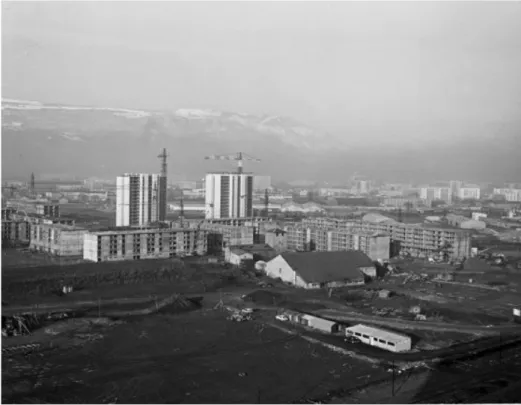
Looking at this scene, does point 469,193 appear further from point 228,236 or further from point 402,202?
point 228,236

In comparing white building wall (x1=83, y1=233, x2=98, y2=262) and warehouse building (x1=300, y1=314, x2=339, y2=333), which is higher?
white building wall (x1=83, y1=233, x2=98, y2=262)

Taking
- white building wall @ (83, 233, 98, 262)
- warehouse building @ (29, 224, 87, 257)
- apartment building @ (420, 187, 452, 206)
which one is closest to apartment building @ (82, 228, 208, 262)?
white building wall @ (83, 233, 98, 262)

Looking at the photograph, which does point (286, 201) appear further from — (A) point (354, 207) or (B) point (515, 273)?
(B) point (515, 273)

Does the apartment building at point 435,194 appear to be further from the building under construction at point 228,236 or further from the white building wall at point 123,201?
the white building wall at point 123,201

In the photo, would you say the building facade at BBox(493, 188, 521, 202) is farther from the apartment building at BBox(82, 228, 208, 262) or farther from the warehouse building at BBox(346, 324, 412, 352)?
the warehouse building at BBox(346, 324, 412, 352)

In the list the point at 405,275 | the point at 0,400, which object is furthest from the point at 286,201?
the point at 0,400

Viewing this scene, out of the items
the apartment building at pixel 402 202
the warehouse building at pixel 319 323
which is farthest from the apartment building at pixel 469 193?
the warehouse building at pixel 319 323

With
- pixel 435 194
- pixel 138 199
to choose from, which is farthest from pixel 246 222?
pixel 435 194
